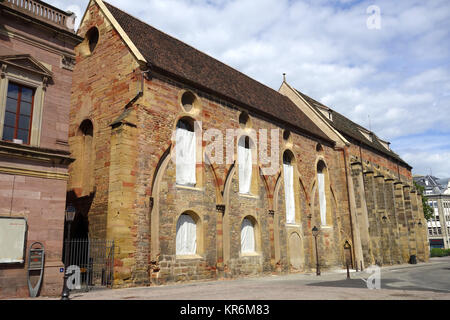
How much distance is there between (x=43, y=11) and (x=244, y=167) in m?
12.5

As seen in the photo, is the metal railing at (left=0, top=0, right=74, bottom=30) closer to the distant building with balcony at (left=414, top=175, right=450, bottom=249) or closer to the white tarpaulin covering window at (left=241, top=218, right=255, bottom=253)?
the white tarpaulin covering window at (left=241, top=218, right=255, bottom=253)

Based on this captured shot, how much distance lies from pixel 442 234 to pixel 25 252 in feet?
321

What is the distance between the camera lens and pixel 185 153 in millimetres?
18609

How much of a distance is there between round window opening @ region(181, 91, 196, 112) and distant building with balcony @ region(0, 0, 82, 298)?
6115 mm

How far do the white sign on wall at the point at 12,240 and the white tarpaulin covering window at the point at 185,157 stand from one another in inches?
287

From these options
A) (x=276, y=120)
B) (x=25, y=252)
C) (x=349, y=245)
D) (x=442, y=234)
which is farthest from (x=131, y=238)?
(x=442, y=234)

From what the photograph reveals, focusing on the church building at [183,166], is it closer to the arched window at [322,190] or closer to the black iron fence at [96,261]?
the arched window at [322,190]

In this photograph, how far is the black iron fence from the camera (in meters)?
14.6

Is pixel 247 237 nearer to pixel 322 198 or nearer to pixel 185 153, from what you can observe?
pixel 185 153

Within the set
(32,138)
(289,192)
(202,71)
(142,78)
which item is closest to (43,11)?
(142,78)

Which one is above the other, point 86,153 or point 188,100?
point 188,100

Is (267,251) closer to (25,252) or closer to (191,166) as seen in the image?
(191,166)
